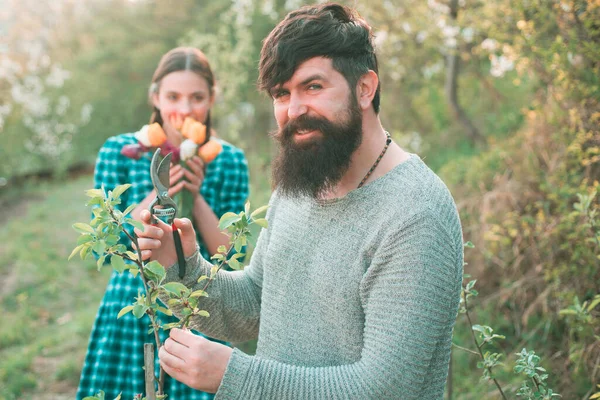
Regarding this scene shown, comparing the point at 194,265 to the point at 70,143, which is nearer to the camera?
the point at 194,265

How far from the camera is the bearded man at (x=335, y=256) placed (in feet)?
4.51

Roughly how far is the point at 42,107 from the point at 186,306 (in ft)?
41.7

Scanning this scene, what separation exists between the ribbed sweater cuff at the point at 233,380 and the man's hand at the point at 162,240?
1.31ft

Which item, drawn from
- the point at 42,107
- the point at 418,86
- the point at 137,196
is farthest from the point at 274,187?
the point at 42,107

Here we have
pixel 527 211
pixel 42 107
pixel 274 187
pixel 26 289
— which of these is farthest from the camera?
pixel 42 107

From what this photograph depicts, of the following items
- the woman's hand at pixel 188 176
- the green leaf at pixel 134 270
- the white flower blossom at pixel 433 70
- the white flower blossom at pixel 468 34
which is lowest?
the green leaf at pixel 134 270

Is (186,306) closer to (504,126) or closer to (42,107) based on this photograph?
(504,126)

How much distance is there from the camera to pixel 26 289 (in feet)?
20.9

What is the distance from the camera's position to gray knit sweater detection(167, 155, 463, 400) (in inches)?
53.8

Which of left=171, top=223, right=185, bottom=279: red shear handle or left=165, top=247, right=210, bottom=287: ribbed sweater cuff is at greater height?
left=171, top=223, right=185, bottom=279: red shear handle

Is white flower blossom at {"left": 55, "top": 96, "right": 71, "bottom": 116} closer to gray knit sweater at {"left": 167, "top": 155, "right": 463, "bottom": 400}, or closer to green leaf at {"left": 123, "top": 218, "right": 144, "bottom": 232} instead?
gray knit sweater at {"left": 167, "top": 155, "right": 463, "bottom": 400}

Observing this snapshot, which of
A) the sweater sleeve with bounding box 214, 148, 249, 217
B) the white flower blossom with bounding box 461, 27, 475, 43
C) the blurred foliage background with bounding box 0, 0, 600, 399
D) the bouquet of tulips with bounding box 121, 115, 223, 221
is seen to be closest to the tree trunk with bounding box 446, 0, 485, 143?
the blurred foliage background with bounding box 0, 0, 600, 399

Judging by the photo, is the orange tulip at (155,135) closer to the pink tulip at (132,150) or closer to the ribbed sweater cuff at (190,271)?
the pink tulip at (132,150)

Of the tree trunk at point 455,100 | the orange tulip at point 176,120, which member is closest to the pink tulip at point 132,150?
the orange tulip at point 176,120
